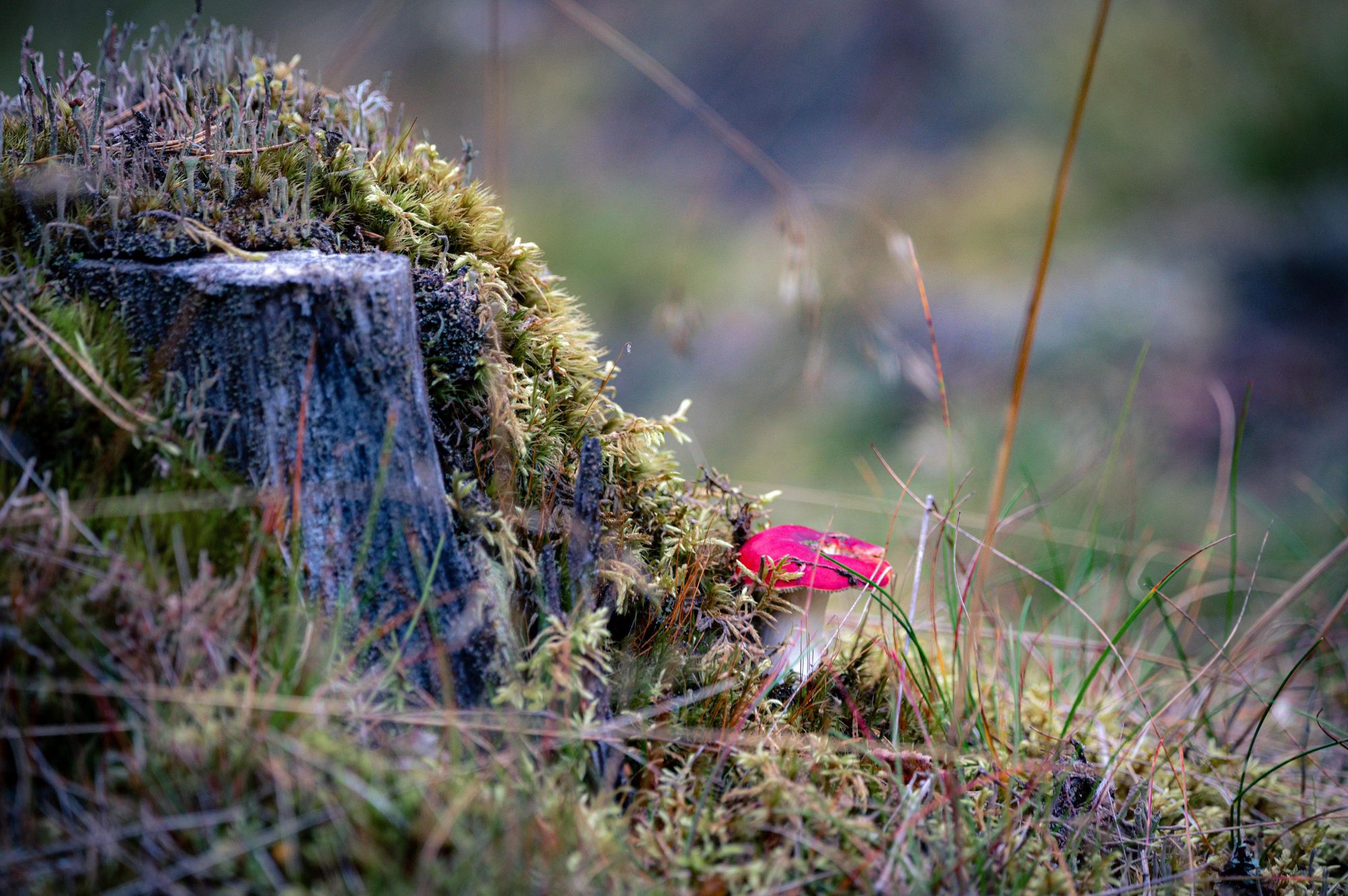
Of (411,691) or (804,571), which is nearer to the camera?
(411,691)

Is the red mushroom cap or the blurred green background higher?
the blurred green background

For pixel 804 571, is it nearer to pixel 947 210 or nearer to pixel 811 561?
pixel 811 561

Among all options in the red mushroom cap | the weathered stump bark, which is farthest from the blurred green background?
the weathered stump bark

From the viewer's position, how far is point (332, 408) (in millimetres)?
1184

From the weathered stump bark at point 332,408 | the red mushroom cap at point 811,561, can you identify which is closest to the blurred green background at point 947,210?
the red mushroom cap at point 811,561

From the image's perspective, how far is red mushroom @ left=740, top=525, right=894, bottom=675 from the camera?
1.47 metres

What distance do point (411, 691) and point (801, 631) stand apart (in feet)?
2.46

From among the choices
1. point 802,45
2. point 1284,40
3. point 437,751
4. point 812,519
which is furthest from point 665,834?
point 802,45

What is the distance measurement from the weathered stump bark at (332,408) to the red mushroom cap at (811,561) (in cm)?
57

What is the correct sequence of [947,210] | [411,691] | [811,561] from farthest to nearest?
[947,210] < [811,561] < [411,691]

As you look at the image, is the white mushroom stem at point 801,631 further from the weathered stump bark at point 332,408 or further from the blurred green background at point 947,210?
the blurred green background at point 947,210

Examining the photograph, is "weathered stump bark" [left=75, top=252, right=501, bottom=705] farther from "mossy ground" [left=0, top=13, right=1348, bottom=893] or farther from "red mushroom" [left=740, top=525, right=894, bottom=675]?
"red mushroom" [left=740, top=525, right=894, bottom=675]

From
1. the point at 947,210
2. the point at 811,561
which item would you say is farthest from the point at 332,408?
the point at 947,210

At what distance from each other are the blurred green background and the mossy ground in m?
0.84
